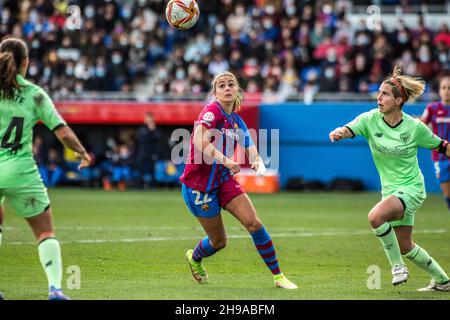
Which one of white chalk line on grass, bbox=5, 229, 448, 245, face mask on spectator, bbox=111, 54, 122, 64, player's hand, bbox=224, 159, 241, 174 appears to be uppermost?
face mask on spectator, bbox=111, 54, 122, 64

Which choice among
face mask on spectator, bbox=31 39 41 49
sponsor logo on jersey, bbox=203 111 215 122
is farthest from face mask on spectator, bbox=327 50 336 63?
sponsor logo on jersey, bbox=203 111 215 122

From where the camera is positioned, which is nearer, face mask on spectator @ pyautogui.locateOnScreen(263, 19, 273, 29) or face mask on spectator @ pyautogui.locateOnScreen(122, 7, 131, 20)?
face mask on spectator @ pyautogui.locateOnScreen(263, 19, 273, 29)

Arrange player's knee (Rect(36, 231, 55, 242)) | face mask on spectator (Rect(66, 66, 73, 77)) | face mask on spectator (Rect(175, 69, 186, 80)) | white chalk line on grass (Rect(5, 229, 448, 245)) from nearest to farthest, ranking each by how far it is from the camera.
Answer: player's knee (Rect(36, 231, 55, 242)) → white chalk line on grass (Rect(5, 229, 448, 245)) → face mask on spectator (Rect(175, 69, 186, 80)) → face mask on spectator (Rect(66, 66, 73, 77))

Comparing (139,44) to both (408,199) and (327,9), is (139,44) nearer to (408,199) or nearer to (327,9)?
(327,9)

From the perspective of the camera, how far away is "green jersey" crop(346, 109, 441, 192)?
32.5ft

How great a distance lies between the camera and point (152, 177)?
28.1 meters

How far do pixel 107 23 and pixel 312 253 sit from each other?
21330 mm

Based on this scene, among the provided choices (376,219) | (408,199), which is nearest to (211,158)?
(376,219)

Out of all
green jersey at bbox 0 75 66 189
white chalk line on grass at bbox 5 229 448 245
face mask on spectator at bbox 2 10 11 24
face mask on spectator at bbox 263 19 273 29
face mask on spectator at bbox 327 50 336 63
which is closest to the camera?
green jersey at bbox 0 75 66 189

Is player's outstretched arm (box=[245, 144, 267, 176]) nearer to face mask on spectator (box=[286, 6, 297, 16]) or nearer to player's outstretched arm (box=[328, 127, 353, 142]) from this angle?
player's outstretched arm (box=[328, 127, 353, 142])

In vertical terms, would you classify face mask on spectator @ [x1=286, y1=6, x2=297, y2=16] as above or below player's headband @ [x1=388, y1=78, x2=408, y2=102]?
above

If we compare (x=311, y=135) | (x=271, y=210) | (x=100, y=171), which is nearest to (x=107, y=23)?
(x=100, y=171)

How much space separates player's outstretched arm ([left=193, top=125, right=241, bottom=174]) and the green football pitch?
1.32m

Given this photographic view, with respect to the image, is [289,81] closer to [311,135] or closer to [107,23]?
[311,135]
